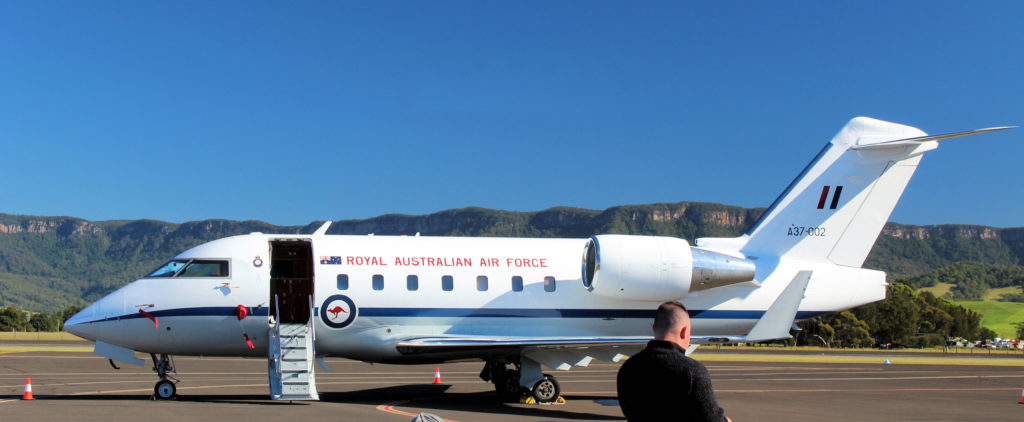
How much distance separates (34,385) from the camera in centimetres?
2209

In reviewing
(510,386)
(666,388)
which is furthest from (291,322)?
(666,388)

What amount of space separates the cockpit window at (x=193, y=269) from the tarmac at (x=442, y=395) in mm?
2692

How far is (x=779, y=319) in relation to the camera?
16.8m

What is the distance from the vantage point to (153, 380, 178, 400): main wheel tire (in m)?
18.0

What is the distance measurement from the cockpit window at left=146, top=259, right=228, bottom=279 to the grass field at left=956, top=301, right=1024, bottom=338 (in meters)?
147

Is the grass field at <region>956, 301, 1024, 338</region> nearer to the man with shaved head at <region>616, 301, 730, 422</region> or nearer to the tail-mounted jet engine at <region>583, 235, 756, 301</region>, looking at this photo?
the tail-mounted jet engine at <region>583, 235, 756, 301</region>

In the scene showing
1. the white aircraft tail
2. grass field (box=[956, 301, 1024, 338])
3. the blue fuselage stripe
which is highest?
the white aircraft tail

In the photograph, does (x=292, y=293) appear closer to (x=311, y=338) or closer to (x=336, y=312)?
(x=336, y=312)

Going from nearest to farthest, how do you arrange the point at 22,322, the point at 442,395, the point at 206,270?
the point at 206,270 → the point at 442,395 → the point at 22,322

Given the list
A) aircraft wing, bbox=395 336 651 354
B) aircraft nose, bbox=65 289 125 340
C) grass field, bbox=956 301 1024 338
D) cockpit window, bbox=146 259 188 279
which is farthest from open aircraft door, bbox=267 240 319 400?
grass field, bbox=956 301 1024 338

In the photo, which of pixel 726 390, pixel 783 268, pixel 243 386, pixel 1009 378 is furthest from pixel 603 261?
pixel 1009 378

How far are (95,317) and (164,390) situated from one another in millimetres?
2136

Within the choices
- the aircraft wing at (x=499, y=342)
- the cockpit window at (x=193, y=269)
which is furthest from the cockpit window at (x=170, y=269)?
the aircraft wing at (x=499, y=342)

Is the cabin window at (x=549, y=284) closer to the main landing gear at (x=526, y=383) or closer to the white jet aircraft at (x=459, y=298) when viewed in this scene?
the white jet aircraft at (x=459, y=298)
